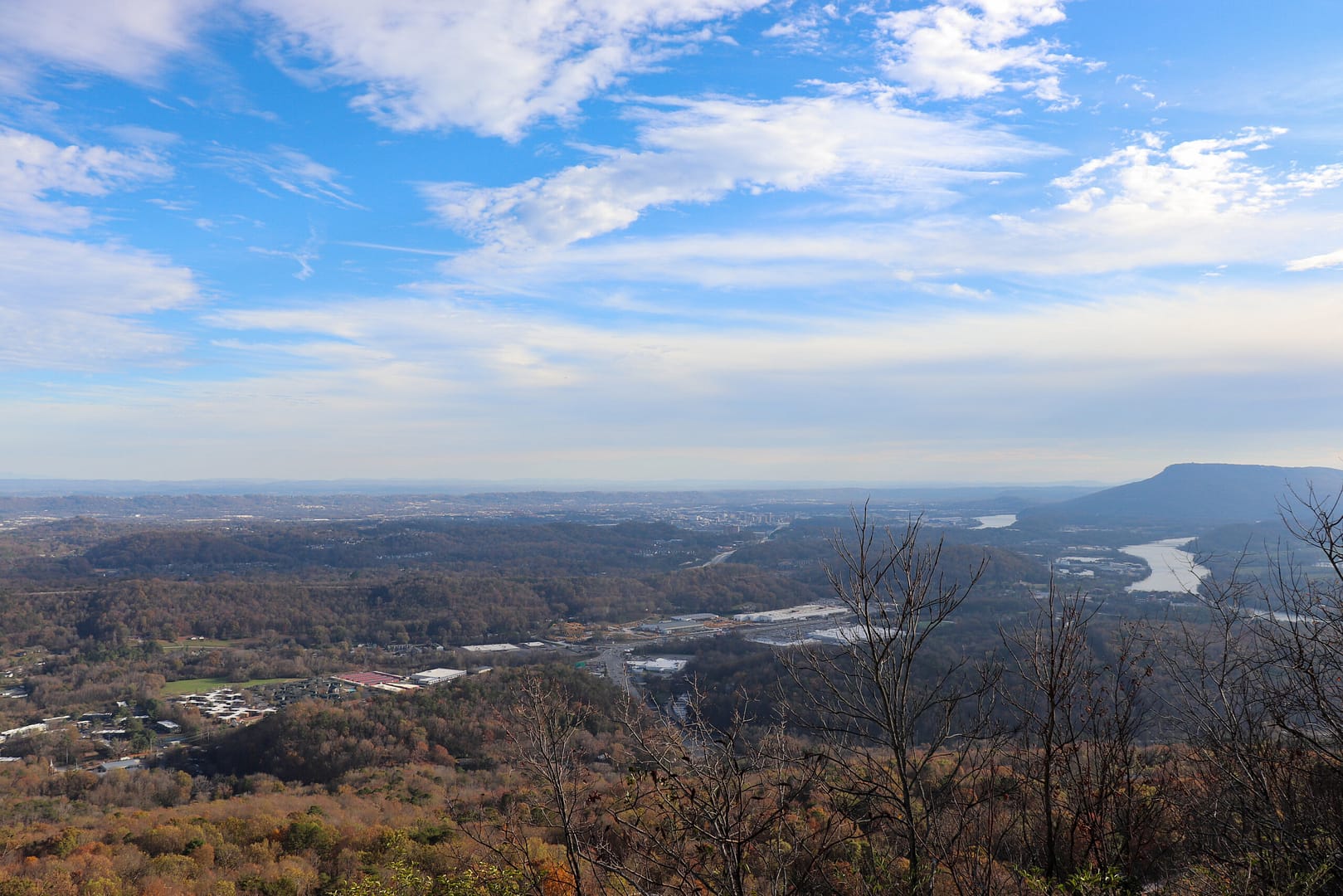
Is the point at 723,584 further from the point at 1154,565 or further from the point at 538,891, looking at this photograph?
the point at 538,891

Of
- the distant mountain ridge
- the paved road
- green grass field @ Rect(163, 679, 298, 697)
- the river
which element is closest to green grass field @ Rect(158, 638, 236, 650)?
green grass field @ Rect(163, 679, 298, 697)

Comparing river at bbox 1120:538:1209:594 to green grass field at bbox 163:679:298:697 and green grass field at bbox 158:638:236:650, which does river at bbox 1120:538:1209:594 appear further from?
green grass field at bbox 158:638:236:650

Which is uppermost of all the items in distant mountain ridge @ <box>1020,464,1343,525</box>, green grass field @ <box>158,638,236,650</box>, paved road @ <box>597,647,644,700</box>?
distant mountain ridge @ <box>1020,464,1343,525</box>

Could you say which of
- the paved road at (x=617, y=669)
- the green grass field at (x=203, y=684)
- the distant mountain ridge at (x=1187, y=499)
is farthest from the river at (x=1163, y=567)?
the green grass field at (x=203, y=684)

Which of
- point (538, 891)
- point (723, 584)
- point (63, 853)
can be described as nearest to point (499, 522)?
point (723, 584)

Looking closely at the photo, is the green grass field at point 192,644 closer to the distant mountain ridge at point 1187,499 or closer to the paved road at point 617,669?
the paved road at point 617,669
